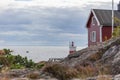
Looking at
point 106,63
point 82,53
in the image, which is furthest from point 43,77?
point 82,53

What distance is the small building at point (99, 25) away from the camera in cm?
4303

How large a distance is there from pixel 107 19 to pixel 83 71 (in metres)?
35.6

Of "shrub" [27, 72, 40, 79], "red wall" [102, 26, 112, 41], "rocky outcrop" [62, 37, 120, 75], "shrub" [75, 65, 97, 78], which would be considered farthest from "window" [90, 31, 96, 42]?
"shrub" [27, 72, 40, 79]

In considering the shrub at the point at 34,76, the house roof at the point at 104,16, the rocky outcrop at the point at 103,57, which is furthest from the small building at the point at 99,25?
the shrub at the point at 34,76

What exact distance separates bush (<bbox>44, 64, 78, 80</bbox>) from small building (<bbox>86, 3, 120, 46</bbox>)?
32692 mm

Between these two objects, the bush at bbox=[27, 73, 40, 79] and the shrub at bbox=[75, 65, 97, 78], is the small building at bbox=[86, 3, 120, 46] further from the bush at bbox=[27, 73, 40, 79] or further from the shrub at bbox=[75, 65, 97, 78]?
the bush at bbox=[27, 73, 40, 79]

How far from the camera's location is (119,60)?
9.55 metres

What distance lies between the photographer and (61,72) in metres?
8.75

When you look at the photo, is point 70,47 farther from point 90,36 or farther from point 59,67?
point 59,67

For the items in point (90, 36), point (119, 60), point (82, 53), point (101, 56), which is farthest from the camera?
point (90, 36)

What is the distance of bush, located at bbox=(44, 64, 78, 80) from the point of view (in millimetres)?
8611

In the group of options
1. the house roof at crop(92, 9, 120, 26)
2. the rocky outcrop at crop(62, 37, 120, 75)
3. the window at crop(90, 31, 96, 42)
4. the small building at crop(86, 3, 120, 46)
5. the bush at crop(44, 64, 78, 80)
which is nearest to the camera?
the bush at crop(44, 64, 78, 80)

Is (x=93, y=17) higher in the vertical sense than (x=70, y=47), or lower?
higher

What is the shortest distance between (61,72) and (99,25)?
34646 millimetres
